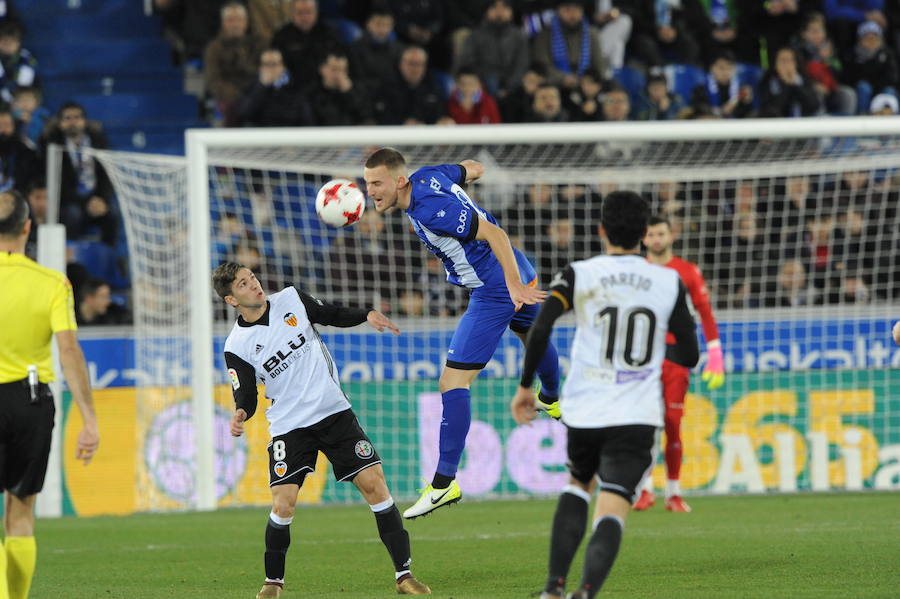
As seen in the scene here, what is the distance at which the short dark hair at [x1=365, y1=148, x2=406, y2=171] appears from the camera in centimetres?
813

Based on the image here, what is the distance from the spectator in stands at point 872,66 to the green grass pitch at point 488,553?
651 cm

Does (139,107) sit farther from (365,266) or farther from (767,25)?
(767,25)

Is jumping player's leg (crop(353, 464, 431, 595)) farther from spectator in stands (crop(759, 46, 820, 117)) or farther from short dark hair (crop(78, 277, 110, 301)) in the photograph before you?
spectator in stands (crop(759, 46, 820, 117))

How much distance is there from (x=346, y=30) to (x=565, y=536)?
13619 mm

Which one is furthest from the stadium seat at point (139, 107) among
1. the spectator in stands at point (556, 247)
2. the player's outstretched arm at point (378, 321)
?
the player's outstretched arm at point (378, 321)

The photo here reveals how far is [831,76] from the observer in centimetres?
1784

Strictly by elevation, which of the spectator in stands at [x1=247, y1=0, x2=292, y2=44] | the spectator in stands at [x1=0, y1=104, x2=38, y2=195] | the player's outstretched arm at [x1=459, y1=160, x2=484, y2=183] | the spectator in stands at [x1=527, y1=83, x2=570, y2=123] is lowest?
the player's outstretched arm at [x1=459, y1=160, x2=484, y2=183]

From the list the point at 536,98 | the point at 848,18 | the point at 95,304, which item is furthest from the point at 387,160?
the point at 848,18

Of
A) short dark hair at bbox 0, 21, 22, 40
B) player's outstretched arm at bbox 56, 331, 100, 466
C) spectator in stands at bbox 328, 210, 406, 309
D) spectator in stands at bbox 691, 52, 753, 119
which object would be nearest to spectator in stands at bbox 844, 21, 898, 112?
spectator in stands at bbox 691, 52, 753, 119

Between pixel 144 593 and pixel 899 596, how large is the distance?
13.4ft

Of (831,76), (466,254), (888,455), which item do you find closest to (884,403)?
(888,455)

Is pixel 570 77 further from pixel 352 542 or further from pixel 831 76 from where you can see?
pixel 352 542

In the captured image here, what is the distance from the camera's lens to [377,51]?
57.4 ft

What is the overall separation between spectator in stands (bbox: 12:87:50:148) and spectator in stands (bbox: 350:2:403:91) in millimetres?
3893
